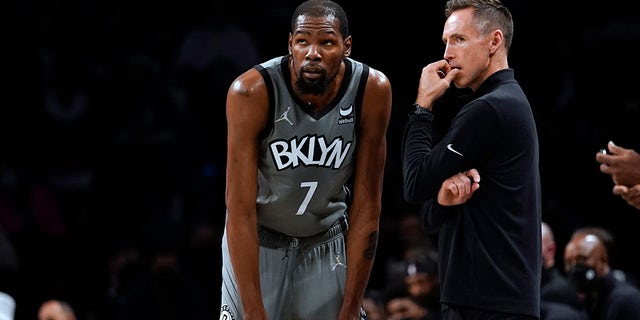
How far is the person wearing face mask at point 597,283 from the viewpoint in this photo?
240 inches

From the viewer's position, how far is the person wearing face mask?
20.0ft

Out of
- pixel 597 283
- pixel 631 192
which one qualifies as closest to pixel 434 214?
pixel 631 192

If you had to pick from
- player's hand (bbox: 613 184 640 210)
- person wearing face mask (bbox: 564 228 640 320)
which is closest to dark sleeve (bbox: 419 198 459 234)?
player's hand (bbox: 613 184 640 210)

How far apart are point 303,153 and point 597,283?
2858 millimetres

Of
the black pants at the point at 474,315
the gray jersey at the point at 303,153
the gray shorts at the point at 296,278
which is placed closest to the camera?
the black pants at the point at 474,315

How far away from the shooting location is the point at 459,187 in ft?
12.0

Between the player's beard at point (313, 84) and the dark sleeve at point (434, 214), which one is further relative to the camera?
the player's beard at point (313, 84)

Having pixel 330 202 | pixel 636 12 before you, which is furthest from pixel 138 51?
pixel 330 202

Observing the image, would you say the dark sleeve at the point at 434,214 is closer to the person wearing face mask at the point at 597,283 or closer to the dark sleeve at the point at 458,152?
the dark sleeve at the point at 458,152

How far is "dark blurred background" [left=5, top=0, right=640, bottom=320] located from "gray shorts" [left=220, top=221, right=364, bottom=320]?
15.7ft

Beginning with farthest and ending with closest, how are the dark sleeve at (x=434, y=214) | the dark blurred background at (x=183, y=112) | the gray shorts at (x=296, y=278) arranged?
the dark blurred background at (x=183, y=112), the gray shorts at (x=296, y=278), the dark sleeve at (x=434, y=214)

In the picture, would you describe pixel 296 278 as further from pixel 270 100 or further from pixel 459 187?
pixel 459 187

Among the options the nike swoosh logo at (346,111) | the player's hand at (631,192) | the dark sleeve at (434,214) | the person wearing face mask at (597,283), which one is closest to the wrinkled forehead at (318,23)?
the nike swoosh logo at (346,111)

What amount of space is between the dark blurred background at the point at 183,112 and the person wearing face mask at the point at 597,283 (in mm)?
2574
